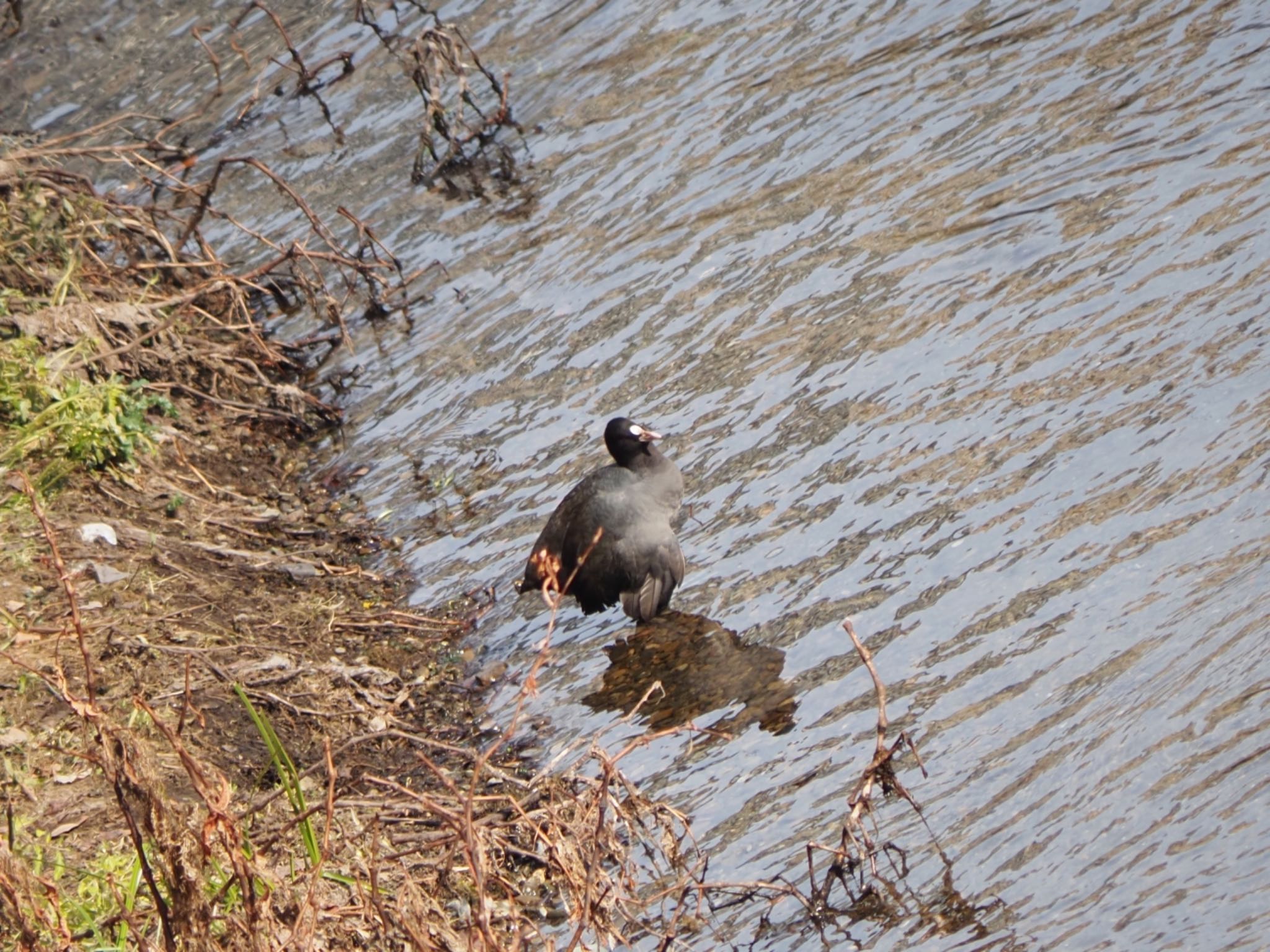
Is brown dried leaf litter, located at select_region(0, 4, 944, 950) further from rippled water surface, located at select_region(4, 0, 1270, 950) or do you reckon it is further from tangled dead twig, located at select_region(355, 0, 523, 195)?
rippled water surface, located at select_region(4, 0, 1270, 950)

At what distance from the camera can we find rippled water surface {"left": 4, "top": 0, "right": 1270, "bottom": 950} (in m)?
5.16

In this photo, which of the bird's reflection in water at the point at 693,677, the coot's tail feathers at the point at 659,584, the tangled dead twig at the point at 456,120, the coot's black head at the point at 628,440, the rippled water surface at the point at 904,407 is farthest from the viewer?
the tangled dead twig at the point at 456,120


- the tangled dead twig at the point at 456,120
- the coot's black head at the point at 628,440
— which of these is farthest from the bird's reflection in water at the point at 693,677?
the tangled dead twig at the point at 456,120

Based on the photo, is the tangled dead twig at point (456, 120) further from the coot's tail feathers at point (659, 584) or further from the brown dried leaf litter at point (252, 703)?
the coot's tail feathers at point (659, 584)

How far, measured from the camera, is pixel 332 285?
34.8 ft

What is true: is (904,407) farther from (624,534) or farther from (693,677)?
(693,677)

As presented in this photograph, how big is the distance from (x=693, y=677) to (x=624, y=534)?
0.76 meters

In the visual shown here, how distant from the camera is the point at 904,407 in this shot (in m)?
7.46

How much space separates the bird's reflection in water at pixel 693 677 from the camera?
6199 millimetres

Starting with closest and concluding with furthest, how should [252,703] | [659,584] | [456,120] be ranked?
[252,703] → [659,584] → [456,120]

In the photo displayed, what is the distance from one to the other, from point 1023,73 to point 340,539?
5246 mm

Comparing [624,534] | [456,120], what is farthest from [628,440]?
[456,120]

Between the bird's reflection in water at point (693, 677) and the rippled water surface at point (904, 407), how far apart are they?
0.02 meters

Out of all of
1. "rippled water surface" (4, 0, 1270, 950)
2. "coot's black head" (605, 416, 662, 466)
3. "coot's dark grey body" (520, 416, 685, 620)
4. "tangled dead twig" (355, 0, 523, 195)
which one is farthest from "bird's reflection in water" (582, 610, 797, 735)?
"tangled dead twig" (355, 0, 523, 195)
